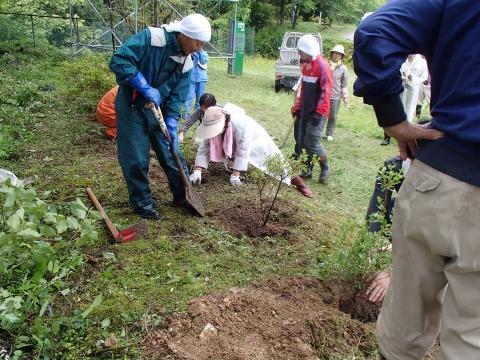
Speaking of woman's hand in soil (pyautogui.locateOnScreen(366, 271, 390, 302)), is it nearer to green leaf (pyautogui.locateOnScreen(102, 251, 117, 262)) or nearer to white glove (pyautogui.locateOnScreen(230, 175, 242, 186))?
green leaf (pyautogui.locateOnScreen(102, 251, 117, 262))

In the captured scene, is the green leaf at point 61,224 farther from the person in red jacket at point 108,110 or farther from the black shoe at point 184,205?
the person in red jacket at point 108,110

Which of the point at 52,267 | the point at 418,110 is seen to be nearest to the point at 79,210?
the point at 52,267

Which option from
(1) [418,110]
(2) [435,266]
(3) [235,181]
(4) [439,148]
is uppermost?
(4) [439,148]

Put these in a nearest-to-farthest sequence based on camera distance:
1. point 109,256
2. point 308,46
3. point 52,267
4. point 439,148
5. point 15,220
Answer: point 439,148 < point 15,220 < point 52,267 < point 109,256 < point 308,46

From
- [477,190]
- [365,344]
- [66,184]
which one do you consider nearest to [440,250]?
[477,190]

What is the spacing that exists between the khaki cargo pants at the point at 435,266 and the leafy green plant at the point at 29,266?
4.80 ft

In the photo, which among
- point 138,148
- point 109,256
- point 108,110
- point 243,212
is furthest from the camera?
point 108,110

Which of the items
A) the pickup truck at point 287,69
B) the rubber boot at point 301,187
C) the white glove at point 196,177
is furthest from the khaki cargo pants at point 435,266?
the pickup truck at point 287,69

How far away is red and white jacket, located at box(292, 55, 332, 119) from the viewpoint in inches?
226

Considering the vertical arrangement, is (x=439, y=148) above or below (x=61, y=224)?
above

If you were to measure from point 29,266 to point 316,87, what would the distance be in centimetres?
437

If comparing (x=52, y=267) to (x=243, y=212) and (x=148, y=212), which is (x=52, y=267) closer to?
(x=148, y=212)

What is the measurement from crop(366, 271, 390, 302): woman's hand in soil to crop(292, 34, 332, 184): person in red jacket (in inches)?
120

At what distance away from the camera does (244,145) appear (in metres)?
4.77
